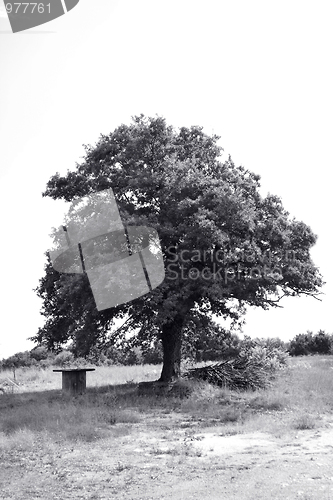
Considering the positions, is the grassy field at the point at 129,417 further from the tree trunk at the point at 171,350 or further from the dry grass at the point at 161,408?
the tree trunk at the point at 171,350

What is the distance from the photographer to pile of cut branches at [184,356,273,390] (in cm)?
2289

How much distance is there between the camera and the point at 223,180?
2283 cm

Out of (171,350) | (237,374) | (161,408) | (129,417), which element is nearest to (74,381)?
(171,350)

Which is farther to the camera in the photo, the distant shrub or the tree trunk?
the distant shrub

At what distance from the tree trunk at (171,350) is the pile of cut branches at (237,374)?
2.59 ft

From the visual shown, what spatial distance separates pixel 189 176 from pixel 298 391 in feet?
32.4

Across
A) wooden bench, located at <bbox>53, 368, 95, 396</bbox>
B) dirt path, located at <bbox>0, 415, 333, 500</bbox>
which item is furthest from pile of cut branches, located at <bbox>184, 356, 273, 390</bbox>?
dirt path, located at <bbox>0, 415, 333, 500</bbox>

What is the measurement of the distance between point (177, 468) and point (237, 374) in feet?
46.2

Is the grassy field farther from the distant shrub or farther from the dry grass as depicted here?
the distant shrub

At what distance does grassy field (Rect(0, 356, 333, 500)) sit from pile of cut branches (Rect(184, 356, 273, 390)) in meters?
0.69

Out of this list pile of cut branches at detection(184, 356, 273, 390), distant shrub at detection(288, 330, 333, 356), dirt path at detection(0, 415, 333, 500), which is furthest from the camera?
distant shrub at detection(288, 330, 333, 356)

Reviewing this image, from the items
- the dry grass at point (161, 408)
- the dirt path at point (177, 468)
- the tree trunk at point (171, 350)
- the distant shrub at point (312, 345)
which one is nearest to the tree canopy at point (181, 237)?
the tree trunk at point (171, 350)

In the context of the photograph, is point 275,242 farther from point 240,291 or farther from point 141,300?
point 141,300

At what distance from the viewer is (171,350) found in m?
23.6
